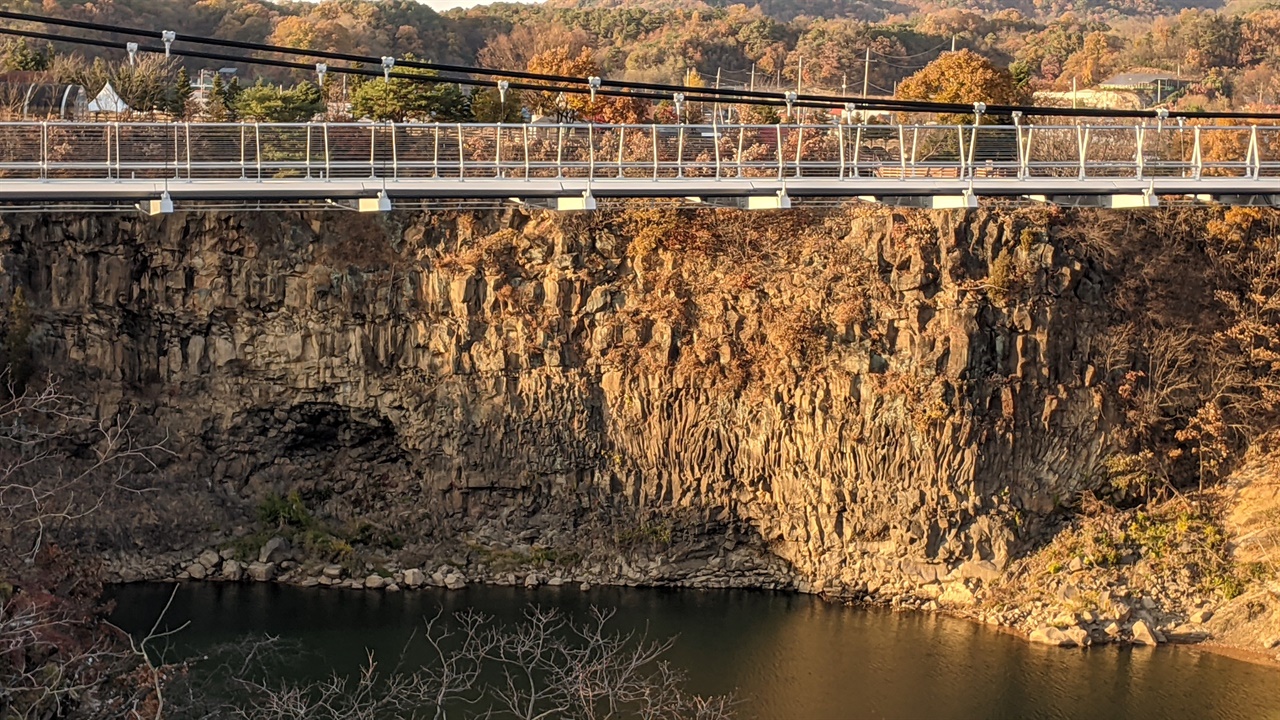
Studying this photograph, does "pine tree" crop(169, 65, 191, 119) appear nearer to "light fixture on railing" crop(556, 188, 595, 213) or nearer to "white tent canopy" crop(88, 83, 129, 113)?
"white tent canopy" crop(88, 83, 129, 113)

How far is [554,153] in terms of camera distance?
18.6 meters

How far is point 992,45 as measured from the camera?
42.0 m

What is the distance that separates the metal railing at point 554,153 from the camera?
16188 millimetres

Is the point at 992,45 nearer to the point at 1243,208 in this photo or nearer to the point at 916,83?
the point at 916,83

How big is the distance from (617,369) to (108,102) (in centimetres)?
920

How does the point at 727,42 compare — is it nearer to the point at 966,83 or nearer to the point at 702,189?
the point at 966,83

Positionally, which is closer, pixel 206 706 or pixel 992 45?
pixel 206 706

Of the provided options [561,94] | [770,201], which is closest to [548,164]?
[770,201]

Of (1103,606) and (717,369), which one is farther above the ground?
(717,369)

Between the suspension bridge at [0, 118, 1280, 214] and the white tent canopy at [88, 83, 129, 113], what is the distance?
368 cm

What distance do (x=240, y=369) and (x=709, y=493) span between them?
5844 millimetres

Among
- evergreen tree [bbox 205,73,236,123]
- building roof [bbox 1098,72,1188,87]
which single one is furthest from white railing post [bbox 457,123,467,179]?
building roof [bbox 1098,72,1188,87]

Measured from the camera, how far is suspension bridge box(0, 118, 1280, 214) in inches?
609

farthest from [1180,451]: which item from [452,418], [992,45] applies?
[992,45]
